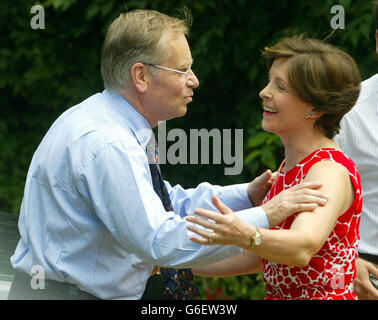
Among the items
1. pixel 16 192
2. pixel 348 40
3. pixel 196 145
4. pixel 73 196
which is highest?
pixel 348 40

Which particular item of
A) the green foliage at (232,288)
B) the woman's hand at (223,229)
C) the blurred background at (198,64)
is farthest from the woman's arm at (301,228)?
the green foliage at (232,288)

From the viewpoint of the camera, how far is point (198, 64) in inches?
215

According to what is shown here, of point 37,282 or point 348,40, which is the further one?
point 348,40

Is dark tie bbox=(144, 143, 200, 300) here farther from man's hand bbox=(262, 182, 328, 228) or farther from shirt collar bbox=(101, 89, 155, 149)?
man's hand bbox=(262, 182, 328, 228)

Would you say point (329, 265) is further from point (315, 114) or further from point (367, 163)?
point (367, 163)

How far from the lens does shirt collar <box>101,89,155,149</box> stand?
2844 millimetres

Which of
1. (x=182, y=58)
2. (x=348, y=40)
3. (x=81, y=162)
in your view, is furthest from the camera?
(x=348, y=40)

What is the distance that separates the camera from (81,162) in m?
→ 2.63

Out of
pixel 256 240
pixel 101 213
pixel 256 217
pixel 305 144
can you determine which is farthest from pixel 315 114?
pixel 101 213

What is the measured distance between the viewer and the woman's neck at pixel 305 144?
2.80m

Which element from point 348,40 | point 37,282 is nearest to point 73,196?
point 37,282

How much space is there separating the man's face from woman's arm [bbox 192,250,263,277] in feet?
2.00

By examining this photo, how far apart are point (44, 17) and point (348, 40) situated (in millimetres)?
2580
